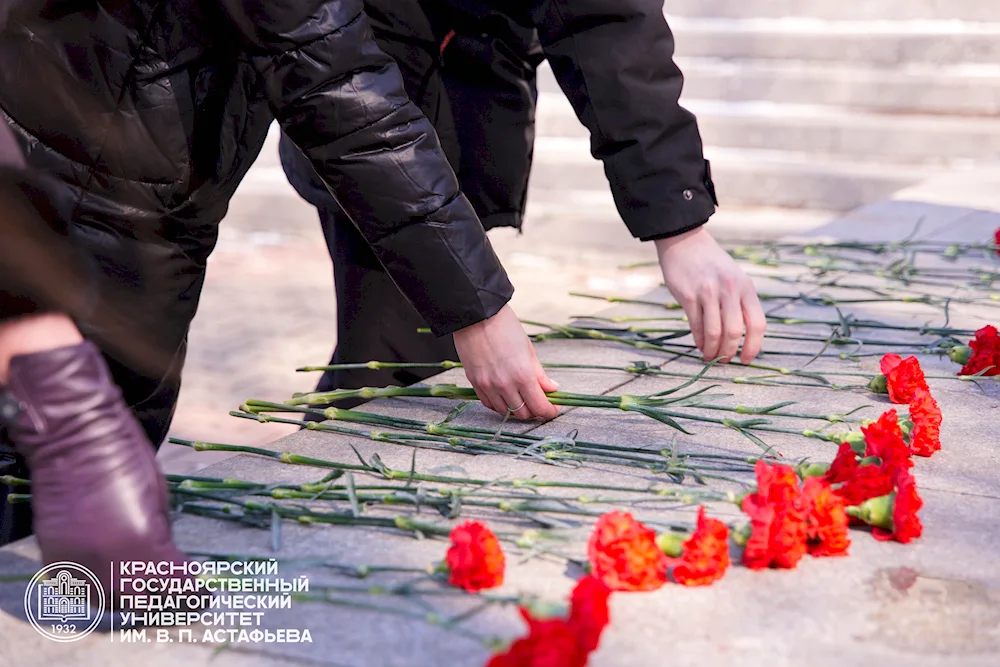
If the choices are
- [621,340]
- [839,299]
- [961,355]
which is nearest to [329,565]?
[621,340]

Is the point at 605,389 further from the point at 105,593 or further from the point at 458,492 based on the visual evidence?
the point at 105,593

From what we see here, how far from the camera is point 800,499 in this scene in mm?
1186

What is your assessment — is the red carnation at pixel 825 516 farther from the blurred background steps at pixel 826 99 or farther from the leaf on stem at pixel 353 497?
the blurred background steps at pixel 826 99

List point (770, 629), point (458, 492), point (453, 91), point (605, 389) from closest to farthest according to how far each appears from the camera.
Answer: point (770, 629)
point (458, 492)
point (605, 389)
point (453, 91)

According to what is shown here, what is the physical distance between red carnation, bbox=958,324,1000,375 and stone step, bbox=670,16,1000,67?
4015mm

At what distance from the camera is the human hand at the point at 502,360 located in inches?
60.8

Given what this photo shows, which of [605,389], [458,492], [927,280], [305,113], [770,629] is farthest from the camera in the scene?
[927,280]

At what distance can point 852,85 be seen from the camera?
18.3 feet

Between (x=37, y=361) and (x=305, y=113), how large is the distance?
1.62 feet

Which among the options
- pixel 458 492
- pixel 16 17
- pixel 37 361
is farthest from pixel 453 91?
pixel 37 361

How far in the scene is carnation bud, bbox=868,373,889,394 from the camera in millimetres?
1774

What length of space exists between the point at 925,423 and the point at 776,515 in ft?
1.41

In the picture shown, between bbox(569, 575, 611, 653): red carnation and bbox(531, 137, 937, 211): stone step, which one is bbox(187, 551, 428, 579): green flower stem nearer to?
bbox(569, 575, 611, 653): red carnation

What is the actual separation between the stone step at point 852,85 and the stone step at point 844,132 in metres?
0.04
